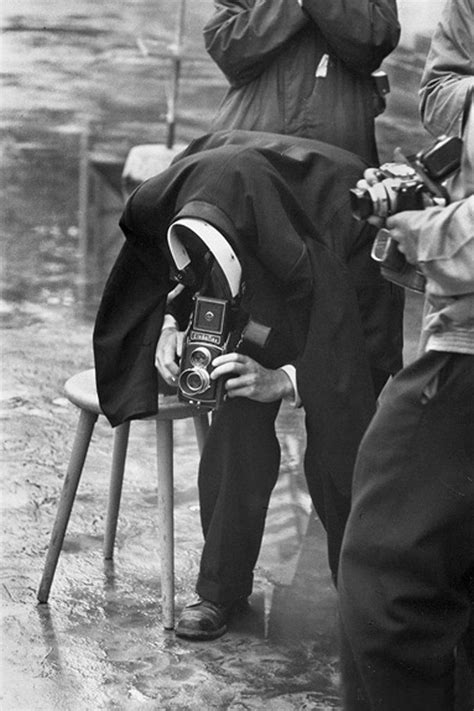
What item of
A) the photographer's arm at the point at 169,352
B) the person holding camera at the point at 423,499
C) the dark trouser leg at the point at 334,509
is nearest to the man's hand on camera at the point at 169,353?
the photographer's arm at the point at 169,352

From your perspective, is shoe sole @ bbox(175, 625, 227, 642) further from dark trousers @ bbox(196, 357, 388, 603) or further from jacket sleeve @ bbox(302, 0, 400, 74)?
jacket sleeve @ bbox(302, 0, 400, 74)

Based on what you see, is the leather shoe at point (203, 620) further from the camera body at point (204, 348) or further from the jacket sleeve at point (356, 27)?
the jacket sleeve at point (356, 27)

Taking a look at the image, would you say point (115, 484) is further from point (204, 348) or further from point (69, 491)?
point (204, 348)

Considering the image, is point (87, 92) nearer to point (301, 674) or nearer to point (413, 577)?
point (301, 674)

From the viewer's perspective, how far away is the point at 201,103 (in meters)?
11.9

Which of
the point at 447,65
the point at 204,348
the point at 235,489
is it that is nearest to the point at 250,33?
the point at 447,65

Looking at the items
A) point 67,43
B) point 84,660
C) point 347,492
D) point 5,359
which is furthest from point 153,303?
point 67,43

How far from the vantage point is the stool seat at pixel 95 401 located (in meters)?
3.65

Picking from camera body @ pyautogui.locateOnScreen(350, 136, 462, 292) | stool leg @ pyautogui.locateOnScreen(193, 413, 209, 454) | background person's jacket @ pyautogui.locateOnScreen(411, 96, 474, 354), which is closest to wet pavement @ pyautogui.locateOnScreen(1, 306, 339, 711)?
stool leg @ pyautogui.locateOnScreen(193, 413, 209, 454)

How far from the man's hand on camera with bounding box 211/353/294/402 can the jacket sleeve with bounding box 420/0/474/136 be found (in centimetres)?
73

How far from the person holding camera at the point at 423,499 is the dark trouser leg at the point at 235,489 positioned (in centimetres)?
110

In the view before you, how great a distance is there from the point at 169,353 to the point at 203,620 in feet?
2.37

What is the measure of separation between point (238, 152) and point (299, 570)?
1.41m

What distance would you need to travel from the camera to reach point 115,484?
4.10 m
